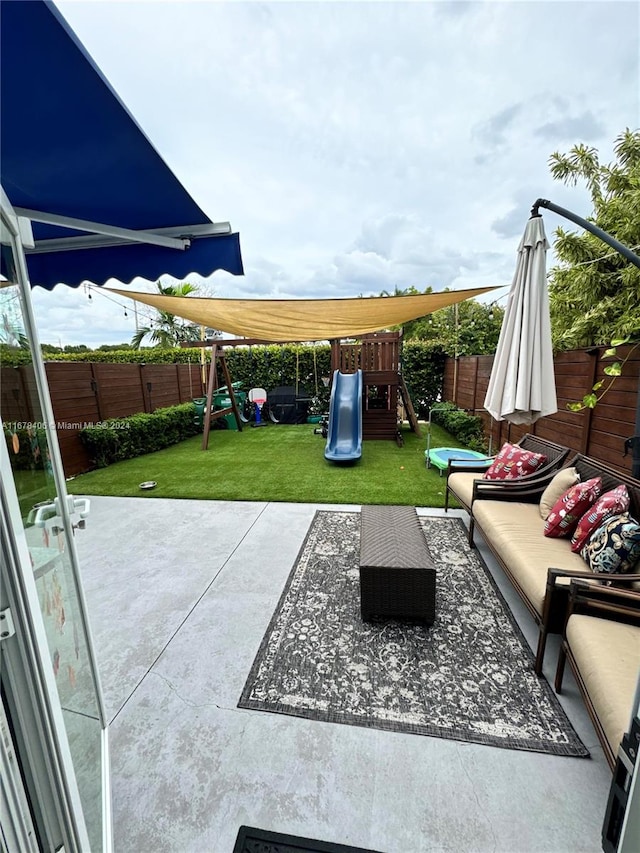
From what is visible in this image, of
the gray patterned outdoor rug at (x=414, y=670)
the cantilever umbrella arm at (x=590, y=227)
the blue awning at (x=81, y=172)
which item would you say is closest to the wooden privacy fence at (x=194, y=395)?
the blue awning at (x=81, y=172)

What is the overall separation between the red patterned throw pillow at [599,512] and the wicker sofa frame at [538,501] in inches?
4.3

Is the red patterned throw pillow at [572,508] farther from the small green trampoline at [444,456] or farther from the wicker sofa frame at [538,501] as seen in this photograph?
the small green trampoline at [444,456]

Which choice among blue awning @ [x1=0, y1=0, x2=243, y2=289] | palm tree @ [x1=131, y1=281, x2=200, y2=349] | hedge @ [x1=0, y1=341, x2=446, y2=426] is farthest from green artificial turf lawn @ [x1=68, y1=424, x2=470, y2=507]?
palm tree @ [x1=131, y1=281, x2=200, y2=349]

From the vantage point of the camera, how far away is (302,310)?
197 inches

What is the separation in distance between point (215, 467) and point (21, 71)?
5.98 metres

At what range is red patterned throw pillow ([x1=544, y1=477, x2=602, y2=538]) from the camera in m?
2.57

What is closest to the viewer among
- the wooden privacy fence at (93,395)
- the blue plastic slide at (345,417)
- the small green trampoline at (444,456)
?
the small green trampoline at (444,456)

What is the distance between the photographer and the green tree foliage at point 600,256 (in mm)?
3809

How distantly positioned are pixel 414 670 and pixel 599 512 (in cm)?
159

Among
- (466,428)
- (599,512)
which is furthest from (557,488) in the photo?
(466,428)

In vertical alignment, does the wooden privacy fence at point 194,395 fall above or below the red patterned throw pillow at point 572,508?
above

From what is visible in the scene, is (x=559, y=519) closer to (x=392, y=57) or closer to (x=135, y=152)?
(x=135, y=152)

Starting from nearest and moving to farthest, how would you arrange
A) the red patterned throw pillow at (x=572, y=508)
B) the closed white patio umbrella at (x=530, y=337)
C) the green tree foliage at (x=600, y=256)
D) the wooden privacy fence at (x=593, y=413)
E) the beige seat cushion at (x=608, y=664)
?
the beige seat cushion at (x=608, y=664) → the red patterned throw pillow at (x=572, y=508) → the closed white patio umbrella at (x=530, y=337) → the wooden privacy fence at (x=593, y=413) → the green tree foliage at (x=600, y=256)

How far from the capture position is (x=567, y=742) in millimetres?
1708
